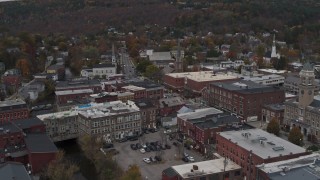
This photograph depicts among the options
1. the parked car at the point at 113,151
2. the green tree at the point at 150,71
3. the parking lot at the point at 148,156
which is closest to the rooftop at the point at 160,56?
the green tree at the point at 150,71

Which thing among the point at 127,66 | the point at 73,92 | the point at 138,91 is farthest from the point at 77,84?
the point at 127,66

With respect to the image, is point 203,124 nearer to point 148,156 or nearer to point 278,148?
point 148,156

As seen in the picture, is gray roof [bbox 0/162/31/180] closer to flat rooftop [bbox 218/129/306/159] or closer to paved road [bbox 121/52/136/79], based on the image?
flat rooftop [bbox 218/129/306/159]

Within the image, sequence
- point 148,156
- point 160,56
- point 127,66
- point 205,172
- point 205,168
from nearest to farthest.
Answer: point 205,172 < point 205,168 < point 148,156 < point 127,66 < point 160,56

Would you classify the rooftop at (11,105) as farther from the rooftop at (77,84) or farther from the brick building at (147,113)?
the brick building at (147,113)

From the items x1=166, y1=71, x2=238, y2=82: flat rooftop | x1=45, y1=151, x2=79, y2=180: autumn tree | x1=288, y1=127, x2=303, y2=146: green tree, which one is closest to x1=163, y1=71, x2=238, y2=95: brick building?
x1=166, y1=71, x2=238, y2=82: flat rooftop
